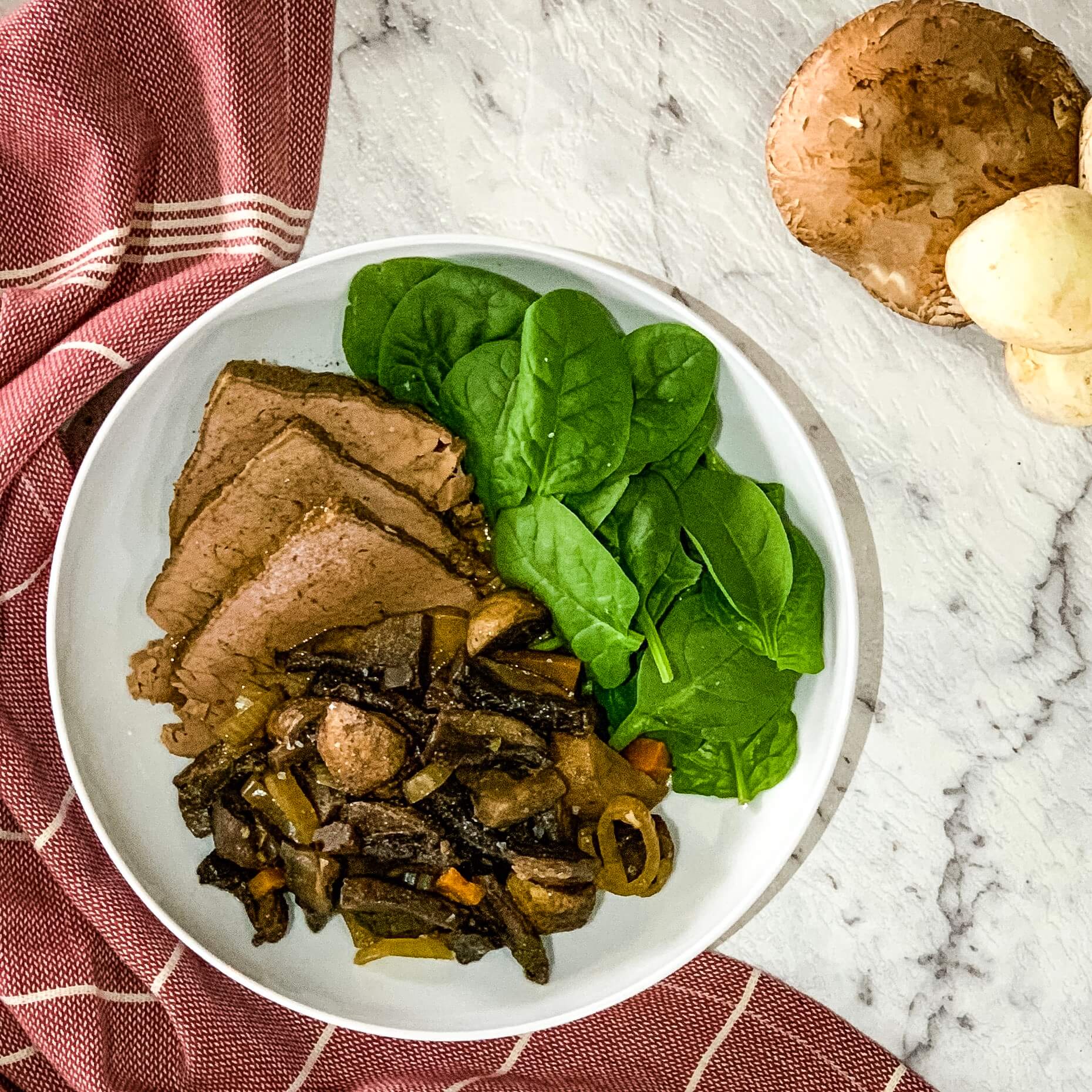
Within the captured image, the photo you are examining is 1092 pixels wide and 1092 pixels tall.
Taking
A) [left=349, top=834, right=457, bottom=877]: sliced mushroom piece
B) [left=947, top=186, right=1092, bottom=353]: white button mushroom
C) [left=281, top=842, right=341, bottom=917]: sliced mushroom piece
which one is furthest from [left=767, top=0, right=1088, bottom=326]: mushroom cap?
[left=281, top=842, right=341, bottom=917]: sliced mushroom piece

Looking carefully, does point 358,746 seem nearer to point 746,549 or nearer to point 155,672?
point 155,672

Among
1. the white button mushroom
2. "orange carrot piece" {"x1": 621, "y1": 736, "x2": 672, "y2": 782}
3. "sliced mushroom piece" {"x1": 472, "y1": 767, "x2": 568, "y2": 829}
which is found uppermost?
the white button mushroom

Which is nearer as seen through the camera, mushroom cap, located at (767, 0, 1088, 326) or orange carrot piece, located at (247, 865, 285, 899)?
mushroom cap, located at (767, 0, 1088, 326)

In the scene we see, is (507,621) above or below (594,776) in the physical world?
above

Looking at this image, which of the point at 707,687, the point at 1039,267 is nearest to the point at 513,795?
the point at 707,687

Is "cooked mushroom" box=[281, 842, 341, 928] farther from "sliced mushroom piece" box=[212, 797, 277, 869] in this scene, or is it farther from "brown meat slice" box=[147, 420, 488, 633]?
"brown meat slice" box=[147, 420, 488, 633]

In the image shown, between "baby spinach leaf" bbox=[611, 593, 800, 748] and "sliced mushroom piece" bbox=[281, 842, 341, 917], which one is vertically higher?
"baby spinach leaf" bbox=[611, 593, 800, 748]

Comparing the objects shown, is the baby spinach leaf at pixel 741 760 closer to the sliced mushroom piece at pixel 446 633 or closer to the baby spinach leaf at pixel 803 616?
the baby spinach leaf at pixel 803 616
